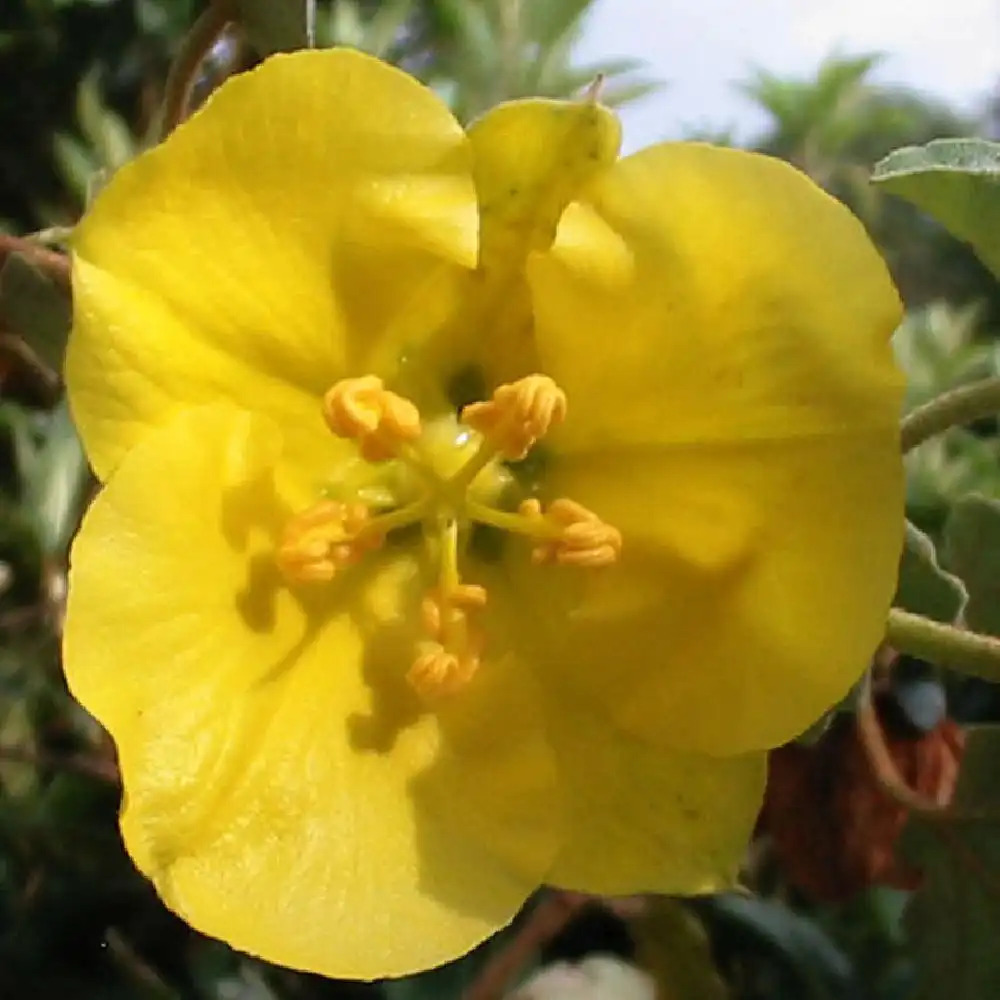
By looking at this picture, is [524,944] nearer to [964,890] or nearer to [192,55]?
[964,890]

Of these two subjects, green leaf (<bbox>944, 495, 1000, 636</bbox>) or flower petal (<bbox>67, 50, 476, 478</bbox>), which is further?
green leaf (<bbox>944, 495, 1000, 636</bbox>)

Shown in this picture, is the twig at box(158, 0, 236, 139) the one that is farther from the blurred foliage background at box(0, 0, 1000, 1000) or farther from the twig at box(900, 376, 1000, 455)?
the twig at box(900, 376, 1000, 455)

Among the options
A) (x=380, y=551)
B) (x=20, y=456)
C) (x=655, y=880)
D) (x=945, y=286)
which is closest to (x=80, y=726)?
(x=20, y=456)

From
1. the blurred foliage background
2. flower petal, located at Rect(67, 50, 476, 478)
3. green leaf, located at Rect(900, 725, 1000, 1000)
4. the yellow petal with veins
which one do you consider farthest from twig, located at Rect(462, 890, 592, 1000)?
flower petal, located at Rect(67, 50, 476, 478)

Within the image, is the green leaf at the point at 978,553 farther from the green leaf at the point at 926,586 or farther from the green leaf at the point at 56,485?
the green leaf at the point at 56,485

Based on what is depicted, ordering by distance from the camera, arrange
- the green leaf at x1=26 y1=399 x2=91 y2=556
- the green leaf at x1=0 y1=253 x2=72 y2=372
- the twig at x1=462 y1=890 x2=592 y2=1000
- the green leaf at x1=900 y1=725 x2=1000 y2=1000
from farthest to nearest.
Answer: the green leaf at x1=26 y1=399 x2=91 y2=556
the twig at x1=462 y1=890 x2=592 y2=1000
the green leaf at x1=900 y1=725 x2=1000 y2=1000
the green leaf at x1=0 y1=253 x2=72 y2=372

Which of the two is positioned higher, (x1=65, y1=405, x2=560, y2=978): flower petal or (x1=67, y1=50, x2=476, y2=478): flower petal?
(x1=67, y1=50, x2=476, y2=478): flower petal
